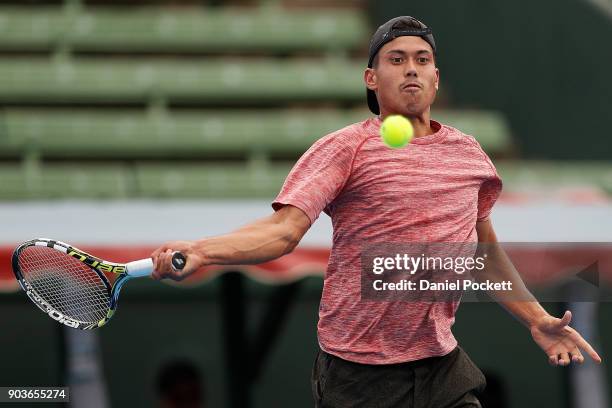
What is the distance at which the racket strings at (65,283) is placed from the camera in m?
3.56

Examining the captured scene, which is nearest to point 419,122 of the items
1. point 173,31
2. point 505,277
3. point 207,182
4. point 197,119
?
point 505,277

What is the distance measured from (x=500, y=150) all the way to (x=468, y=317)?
7.05 ft

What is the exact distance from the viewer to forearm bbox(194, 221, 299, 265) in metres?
2.79

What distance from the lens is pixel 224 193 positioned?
28.3ft

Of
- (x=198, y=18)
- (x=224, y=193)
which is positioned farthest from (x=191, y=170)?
(x=198, y=18)

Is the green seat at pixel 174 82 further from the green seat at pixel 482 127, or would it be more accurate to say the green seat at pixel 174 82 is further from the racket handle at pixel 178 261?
the racket handle at pixel 178 261

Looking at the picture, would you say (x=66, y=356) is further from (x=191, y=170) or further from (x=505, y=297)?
(x=191, y=170)

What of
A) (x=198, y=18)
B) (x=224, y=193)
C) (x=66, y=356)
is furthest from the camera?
(x=198, y=18)

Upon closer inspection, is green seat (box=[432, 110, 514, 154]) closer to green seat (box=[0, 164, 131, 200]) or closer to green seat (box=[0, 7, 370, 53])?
green seat (box=[0, 7, 370, 53])

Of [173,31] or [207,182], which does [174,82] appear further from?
[207,182]

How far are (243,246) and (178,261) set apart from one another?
0.21m

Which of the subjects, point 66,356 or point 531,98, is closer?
point 66,356

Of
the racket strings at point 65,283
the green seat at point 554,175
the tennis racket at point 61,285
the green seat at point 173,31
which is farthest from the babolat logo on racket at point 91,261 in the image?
the green seat at point 173,31

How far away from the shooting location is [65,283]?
142 inches
